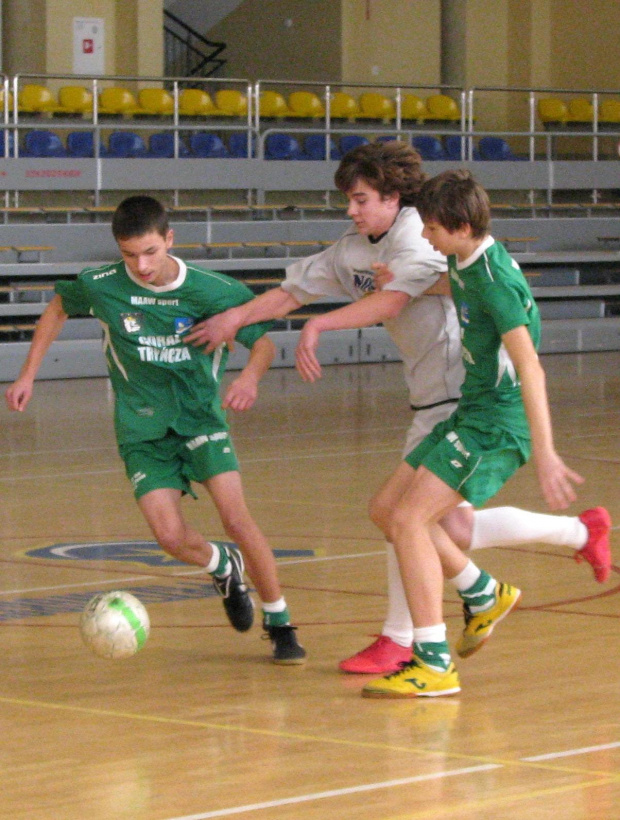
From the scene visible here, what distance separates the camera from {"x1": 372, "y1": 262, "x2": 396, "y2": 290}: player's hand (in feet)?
15.1

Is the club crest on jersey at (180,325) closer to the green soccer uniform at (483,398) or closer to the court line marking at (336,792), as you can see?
the green soccer uniform at (483,398)

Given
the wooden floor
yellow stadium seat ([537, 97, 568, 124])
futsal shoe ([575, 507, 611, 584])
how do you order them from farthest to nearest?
yellow stadium seat ([537, 97, 568, 124]) < futsal shoe ([575, 507, 611, 584]) < the wooden floor

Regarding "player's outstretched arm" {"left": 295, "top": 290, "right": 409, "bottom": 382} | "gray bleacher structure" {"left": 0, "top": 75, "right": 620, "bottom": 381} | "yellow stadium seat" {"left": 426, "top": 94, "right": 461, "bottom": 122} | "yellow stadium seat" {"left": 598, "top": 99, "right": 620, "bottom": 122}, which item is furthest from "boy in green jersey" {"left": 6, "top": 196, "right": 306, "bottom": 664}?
"yellow stadium seat" {"left": 598, "top": 99, "right": 620, "bottom": 122}

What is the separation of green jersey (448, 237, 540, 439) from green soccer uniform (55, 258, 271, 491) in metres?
0.87

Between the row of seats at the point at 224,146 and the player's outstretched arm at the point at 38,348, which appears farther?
Result: the row of seats at the point at 224,146

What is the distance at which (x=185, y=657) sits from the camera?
16.2 ft

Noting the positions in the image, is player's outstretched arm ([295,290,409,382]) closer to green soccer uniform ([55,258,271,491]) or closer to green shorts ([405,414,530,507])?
green shorts ([405,414,530,507])

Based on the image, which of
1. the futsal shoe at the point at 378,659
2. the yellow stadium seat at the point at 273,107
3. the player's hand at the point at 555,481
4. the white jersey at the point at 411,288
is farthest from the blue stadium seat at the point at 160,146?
the player's hand at the point at 555,481

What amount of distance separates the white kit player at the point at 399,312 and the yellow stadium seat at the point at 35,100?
13.7 metres

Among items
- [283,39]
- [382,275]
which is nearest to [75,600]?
[382,275]

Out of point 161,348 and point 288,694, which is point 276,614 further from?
point 161,348

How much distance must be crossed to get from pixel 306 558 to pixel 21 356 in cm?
966

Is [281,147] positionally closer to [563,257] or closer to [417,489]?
[563,257]

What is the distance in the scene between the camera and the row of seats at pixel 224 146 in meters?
17.7
